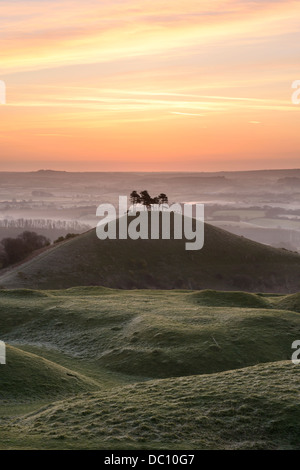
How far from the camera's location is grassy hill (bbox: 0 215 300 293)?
11074cm

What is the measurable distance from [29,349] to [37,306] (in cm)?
1193

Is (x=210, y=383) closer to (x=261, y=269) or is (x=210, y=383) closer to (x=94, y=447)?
(x=94, y=447)

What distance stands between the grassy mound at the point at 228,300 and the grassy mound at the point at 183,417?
2756cm

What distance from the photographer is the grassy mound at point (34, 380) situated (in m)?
27.6

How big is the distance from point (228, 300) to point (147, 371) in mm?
18821

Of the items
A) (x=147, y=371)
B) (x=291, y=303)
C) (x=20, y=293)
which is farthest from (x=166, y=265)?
(x=147, y=371)

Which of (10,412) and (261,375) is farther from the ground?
(261,375)

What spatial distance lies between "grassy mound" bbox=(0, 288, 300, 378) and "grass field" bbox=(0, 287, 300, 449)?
85 millimetres

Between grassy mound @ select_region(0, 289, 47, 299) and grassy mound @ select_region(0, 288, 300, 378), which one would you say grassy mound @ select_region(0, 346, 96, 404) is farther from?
grassy mound @ select_region(0, 289, 47, 299)

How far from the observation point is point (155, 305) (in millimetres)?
50750

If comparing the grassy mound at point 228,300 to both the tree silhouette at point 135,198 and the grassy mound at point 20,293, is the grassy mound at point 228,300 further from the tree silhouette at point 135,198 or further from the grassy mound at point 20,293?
the tree silhouette at point 135,198

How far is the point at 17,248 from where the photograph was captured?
141 meters
